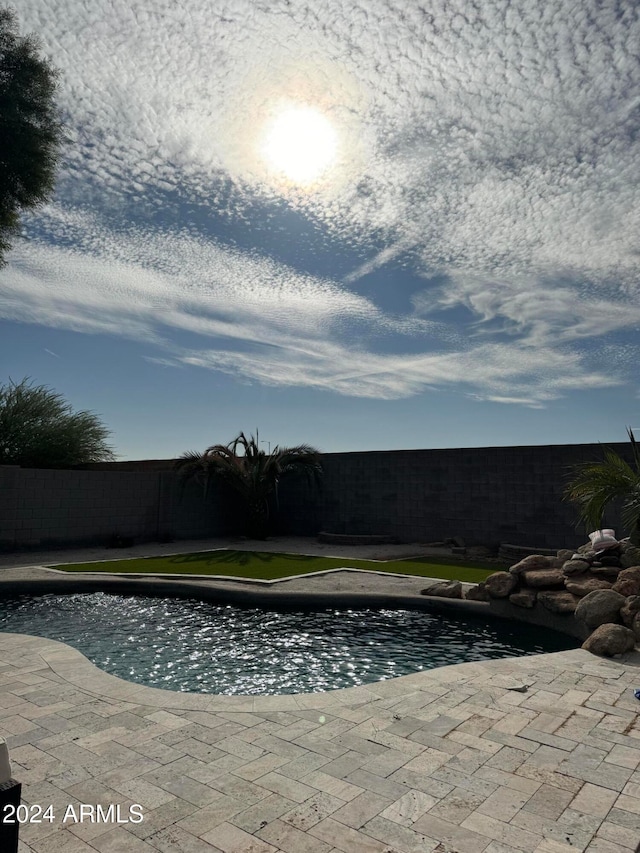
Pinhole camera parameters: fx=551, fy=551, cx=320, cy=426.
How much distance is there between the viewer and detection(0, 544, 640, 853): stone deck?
2.85 metres

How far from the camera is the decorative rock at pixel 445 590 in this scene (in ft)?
30.3

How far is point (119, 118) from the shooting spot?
28.9 ft

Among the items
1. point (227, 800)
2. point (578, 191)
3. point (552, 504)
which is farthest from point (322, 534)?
point (227, 800)

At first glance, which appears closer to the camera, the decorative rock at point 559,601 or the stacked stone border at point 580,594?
the stacked stone border at point 580,594

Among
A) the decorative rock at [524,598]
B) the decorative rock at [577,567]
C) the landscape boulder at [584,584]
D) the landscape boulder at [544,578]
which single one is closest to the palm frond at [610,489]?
the decorative rock at [577,567]

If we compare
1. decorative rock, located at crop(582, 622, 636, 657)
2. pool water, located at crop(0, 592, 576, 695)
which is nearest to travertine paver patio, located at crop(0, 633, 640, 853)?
decorative rock, located at crop(582, 622, 636, 657)

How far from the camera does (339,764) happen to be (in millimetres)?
3598

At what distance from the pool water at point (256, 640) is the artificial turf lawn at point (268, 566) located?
176 cm

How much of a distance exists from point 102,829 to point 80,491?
45.6ft

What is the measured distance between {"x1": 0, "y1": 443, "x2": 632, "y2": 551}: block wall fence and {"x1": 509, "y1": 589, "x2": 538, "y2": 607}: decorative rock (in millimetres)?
5881

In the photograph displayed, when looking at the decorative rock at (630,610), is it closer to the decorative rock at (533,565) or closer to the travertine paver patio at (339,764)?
the travertine paver patio at (339,764)

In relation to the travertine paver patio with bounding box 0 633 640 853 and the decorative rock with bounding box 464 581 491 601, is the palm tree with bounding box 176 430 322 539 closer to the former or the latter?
the decorative rock with bounding box 464 581 491 601

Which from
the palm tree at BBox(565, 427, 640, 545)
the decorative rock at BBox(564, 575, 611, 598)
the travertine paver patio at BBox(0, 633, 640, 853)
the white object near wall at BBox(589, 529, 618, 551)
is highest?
the palm tree at BBox(565, 427, 640, 545)

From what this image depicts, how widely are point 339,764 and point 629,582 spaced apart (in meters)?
5.43
